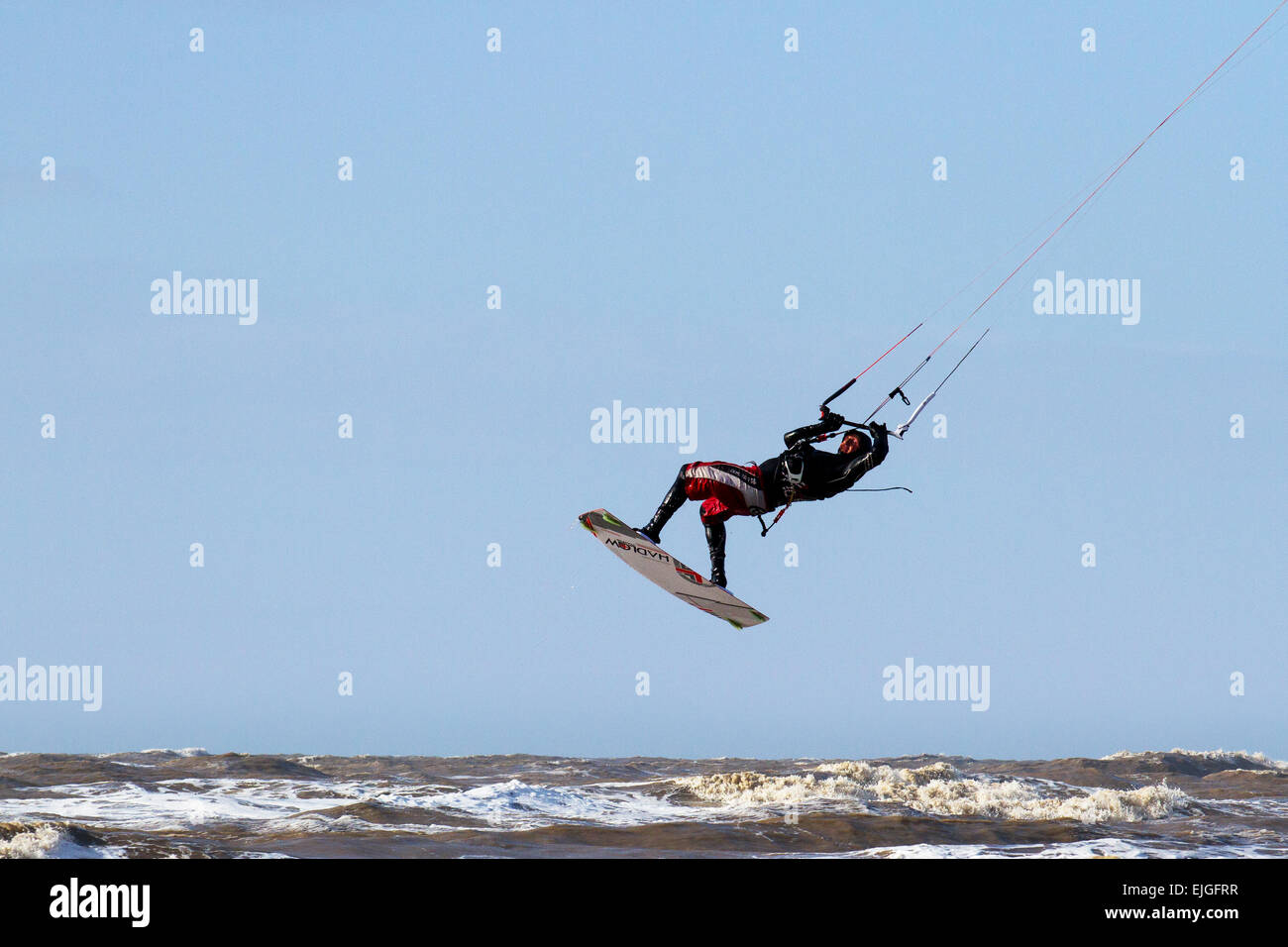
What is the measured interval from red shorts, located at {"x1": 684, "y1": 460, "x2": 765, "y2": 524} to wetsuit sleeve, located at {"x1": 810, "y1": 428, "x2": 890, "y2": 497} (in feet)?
2.73

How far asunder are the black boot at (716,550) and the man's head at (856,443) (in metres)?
2.16

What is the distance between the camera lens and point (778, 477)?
21562 millimetres

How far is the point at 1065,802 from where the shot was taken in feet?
125

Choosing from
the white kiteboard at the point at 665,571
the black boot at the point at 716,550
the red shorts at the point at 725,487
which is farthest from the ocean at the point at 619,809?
the red shorts at the point at 725,487

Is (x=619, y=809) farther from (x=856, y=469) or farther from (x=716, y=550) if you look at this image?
(x=856, y=469)

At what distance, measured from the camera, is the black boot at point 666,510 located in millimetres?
22172

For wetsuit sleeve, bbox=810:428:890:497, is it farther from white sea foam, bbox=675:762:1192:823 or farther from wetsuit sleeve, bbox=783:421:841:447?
white sea foam, bbox=675:762:1192:823

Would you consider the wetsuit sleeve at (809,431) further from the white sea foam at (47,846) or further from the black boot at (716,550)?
the white sea foam at (47,846)

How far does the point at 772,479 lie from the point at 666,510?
1.62 m

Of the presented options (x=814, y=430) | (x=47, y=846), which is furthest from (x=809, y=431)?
(x=47, y=846)
